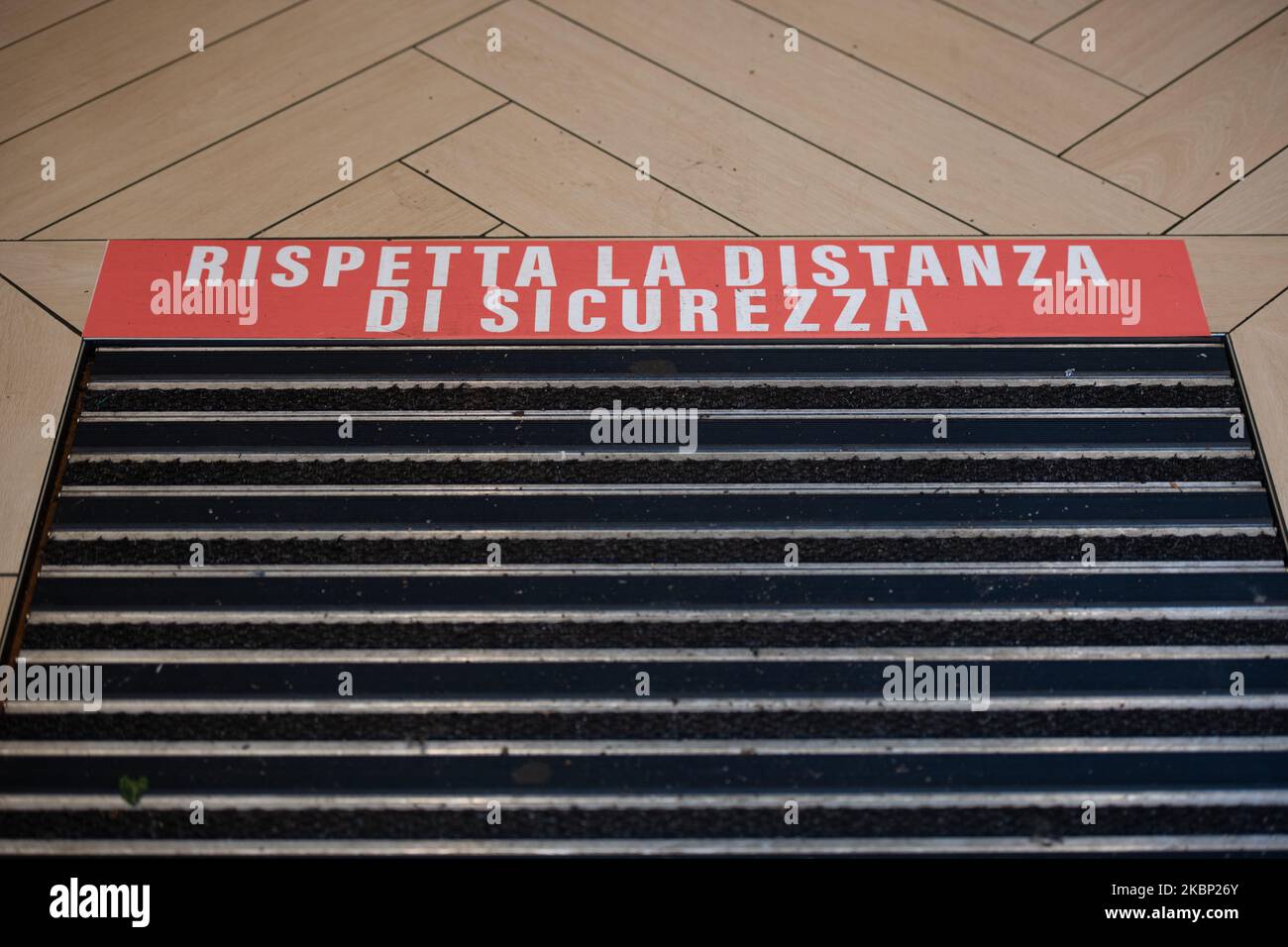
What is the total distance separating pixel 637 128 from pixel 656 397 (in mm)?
568

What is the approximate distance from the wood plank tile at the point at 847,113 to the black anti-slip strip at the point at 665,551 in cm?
55

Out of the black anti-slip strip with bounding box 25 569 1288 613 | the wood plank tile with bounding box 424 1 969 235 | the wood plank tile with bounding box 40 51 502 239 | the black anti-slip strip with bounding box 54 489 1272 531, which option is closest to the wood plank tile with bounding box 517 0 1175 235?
the wood plank tile with bounding box 424 1 969 235

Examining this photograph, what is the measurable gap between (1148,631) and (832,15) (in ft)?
4.09

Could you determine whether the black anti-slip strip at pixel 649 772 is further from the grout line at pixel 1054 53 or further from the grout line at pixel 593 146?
the grout line at pixel 1054 53

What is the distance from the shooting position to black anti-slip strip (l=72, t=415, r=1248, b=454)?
1506 millimetres

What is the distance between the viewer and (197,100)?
1.92 metres

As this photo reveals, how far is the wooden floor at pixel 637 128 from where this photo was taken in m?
1.74

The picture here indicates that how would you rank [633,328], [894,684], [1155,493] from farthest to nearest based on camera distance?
[633,328] < [1155,493] < [894,684]

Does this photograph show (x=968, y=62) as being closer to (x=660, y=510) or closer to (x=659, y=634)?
(x=660, y=510)

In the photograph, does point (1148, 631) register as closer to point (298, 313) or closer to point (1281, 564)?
point (1281, 564)

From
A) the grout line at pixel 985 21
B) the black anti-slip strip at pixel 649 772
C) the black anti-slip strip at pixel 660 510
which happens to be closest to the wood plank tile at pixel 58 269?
the black anti-slip strip at pixel 660 510

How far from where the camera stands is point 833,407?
60.8 inches
